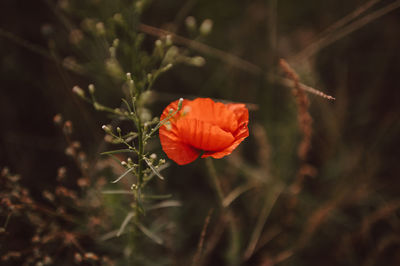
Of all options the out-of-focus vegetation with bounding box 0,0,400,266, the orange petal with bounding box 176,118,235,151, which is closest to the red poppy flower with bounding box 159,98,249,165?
the orange petal with bounding box 176,118,235,151

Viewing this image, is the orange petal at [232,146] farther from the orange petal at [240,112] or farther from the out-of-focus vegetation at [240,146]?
the out-of-focus vegetation at [240,146]

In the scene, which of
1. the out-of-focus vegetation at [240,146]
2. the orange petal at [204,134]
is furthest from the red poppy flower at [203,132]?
the out-of-focus vegetation at [240,146]

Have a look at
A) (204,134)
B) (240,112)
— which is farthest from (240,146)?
(204,134)

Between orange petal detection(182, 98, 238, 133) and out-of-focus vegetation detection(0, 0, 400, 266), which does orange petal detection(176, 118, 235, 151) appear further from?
out-of-focus vegetation detection(0, 0, 400, 266)

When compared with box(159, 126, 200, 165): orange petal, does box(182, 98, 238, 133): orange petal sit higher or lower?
higher

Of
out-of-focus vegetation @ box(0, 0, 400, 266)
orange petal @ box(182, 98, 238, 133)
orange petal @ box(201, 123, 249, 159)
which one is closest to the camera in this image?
orange petal @ box(201, 123, 249, 159)

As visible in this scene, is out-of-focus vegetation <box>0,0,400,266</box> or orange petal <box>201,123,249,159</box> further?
out-of-focus vegetation <box>0,0,400,266</box>
